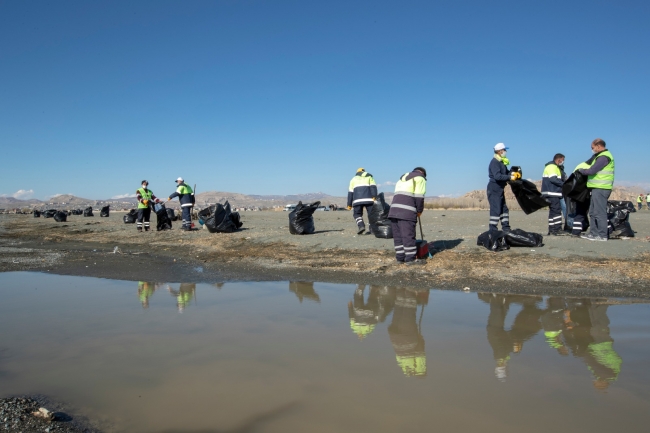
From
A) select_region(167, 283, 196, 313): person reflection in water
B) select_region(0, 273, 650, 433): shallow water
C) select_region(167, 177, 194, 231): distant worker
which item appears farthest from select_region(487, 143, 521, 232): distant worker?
select_region(167, 177, 194, 231): distant worker

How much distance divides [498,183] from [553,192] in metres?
1.78

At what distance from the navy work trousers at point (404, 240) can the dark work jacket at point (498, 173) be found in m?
2.42

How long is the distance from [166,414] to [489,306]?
3569 mm

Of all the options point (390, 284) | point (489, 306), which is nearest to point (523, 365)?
point (489, 306)

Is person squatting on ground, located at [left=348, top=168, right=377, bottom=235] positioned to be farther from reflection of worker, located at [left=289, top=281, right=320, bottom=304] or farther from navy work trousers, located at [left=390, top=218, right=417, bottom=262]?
reflection of worker, located at [left=289, top=281, right=320, bottom=304]

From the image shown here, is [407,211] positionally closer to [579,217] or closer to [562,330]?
[562,330]

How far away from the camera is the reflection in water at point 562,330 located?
132 inches

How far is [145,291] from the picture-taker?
20.5ft

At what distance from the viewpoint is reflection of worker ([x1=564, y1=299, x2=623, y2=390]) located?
125 inches

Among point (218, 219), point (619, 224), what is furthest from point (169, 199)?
point (619, 224)

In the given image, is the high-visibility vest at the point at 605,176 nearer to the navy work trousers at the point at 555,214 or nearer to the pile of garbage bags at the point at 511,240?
the navy work trousers at the point at 555,214

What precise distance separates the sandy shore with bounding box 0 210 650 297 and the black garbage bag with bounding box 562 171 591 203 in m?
0.88

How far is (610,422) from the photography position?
251 centimetres

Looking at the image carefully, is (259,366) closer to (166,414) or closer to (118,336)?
(166,414)
